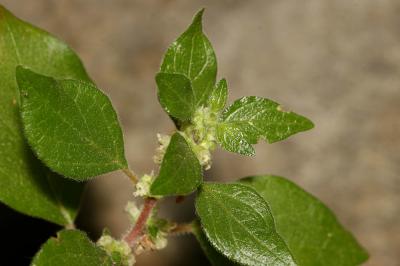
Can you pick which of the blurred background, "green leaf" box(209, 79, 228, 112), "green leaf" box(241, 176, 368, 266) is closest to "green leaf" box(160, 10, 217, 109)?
"green leaf" box(209, 79, 228, 112)

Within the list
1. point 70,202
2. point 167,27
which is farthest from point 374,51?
point 70,202

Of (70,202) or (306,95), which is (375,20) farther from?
(70,202)

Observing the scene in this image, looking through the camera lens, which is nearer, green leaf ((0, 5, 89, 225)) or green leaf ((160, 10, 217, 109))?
green leaf ((160, 10, 217, 109))

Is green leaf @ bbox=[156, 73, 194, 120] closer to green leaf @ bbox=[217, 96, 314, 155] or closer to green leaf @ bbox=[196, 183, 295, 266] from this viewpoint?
green leaf @ bbox=[217, 96, 314, 155]

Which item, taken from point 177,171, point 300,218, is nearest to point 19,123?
point 177,171

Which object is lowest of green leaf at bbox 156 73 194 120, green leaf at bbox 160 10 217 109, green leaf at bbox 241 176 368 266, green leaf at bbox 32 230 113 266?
green leaf at bbox 32 230 113 266

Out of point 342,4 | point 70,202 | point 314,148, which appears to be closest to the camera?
point 70,202

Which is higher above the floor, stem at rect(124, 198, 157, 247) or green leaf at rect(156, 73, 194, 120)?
green leaf at rect(156, 73, 194, 120)
